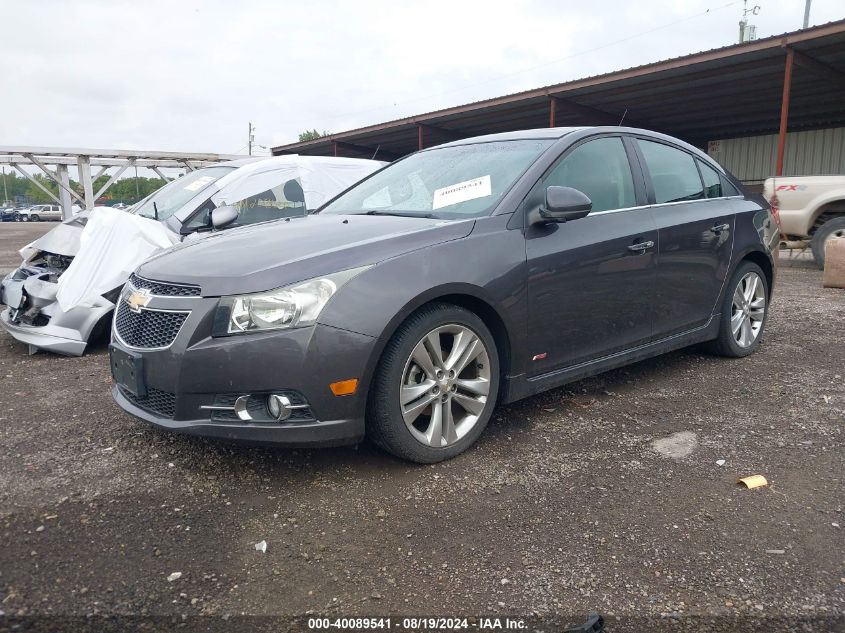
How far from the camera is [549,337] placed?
11.1 ft

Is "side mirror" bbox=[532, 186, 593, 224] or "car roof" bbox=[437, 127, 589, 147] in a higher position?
"car roof" bbox=[437, 127, 589, 147]

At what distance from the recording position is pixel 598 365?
12.1 feet

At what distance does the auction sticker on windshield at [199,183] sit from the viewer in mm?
6230

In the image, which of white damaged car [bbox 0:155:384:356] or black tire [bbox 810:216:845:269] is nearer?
white damaged car [bbox 0:155:384:356]

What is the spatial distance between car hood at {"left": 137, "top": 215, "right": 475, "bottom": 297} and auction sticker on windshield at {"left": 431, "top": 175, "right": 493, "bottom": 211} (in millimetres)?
252

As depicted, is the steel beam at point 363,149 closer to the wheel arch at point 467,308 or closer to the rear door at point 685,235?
the rear door at point 685,235

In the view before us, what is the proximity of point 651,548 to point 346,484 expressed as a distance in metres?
1.25

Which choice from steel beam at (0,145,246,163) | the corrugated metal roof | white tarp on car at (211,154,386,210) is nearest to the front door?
white tarp on car at (211,154,386,210)

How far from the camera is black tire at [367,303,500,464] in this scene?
2811 mm

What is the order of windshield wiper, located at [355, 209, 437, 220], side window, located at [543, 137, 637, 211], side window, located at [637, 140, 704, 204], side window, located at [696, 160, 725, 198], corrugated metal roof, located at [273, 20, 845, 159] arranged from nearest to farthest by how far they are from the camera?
windshield wiper, located at [355, 209, 437, 220]
side window, located at [543, 137, 637, 211]
side window, located at [637, 140, 704, 204]
side window, located at [696, 160, 725, 198]
corrugated metal roof, located at [273, 20, 845, 159]

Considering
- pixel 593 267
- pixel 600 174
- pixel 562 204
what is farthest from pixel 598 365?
pixel 600 174

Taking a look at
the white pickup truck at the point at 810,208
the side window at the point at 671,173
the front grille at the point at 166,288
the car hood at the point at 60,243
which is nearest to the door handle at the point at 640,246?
the side window at the point at 671,173

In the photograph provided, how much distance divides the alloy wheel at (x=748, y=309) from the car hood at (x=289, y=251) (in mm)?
2556

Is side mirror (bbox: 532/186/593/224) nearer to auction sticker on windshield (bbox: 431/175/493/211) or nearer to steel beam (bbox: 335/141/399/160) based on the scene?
auction sticker on windshield (bbox: 431/175/493/211)
